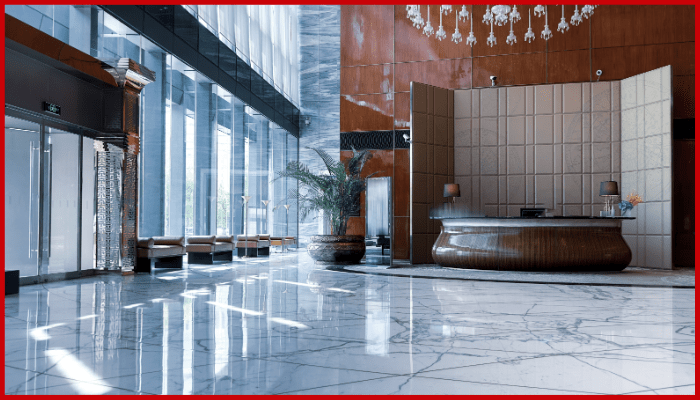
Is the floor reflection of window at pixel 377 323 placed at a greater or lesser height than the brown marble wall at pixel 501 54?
lesser

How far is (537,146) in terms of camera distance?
10.1m

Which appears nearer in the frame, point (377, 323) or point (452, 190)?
point (377, 323)

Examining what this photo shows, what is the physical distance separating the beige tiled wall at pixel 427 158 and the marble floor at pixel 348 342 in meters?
4.69

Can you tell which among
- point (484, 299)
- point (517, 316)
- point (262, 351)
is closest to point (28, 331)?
point (262, 351)

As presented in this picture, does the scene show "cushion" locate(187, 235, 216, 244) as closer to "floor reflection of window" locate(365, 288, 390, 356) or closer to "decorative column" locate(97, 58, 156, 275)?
"decorative column" locate(97, 58, 156, 275)

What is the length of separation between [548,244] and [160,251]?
17.8 ft

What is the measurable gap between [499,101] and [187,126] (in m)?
6.12

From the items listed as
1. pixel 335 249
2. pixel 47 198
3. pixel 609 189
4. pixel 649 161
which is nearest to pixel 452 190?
pixel 335 249

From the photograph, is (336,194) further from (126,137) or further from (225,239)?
(126,137)

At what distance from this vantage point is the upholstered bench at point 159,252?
25.0 feet

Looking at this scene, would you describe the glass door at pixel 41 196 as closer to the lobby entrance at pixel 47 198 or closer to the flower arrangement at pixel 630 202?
the lobby entrance at pixel 47 198

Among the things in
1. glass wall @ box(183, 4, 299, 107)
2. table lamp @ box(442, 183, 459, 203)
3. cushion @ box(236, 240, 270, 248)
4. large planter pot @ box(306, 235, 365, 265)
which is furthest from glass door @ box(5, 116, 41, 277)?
table lamp @ box(442, 183, 459, 203)

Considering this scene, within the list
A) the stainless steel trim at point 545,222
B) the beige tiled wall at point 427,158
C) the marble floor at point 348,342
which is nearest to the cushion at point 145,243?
the marble floor at point 348,342

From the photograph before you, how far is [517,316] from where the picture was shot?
12.5 ft
